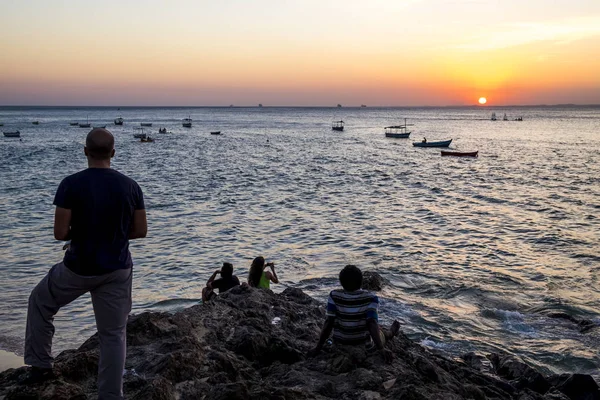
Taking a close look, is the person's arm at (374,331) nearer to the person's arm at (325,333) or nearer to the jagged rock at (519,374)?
the person's arm at (325,333)

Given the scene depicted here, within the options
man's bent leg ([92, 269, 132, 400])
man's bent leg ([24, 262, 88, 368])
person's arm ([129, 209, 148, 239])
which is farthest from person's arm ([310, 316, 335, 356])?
man's bent leg ([24, 262, 88, 368])

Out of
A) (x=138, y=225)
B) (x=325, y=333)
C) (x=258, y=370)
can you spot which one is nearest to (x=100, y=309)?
(x=138, y=225)

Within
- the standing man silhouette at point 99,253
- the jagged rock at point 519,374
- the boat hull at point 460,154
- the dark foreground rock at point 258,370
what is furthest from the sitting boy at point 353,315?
the boat hull at point 460,154

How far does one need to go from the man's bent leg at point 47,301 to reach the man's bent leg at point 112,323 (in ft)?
0.63

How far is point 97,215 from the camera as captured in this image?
4.34 metres

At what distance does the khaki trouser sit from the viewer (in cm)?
449

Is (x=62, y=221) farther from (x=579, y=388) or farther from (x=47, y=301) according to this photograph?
(x=579, y=388)

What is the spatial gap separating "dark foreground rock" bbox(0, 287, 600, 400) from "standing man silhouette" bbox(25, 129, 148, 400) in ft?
2.29

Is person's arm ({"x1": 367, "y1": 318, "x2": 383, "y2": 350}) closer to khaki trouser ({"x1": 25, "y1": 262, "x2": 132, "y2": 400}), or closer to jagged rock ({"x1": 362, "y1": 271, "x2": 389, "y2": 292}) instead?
khaki trouser ({"x1": 25, "y1": 262, "x2": 132, "y2": 400})

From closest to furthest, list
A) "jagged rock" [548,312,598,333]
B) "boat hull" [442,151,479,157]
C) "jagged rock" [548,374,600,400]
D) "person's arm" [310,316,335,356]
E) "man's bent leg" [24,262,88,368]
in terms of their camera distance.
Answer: "man's bent leg" [24,262,88,368]
"person's arm" [310,316,335,356]
"jagged rock" [548,374,600,400]
"jagged rock" [548,312,598,333]
"boat hull" [442,151,479,157]

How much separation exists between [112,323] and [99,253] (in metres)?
0.64

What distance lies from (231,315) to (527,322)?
7211 mm

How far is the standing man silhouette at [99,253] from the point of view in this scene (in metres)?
4.31

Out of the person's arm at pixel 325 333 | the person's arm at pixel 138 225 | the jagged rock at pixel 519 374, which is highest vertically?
the person's arm at pixel 138 225
